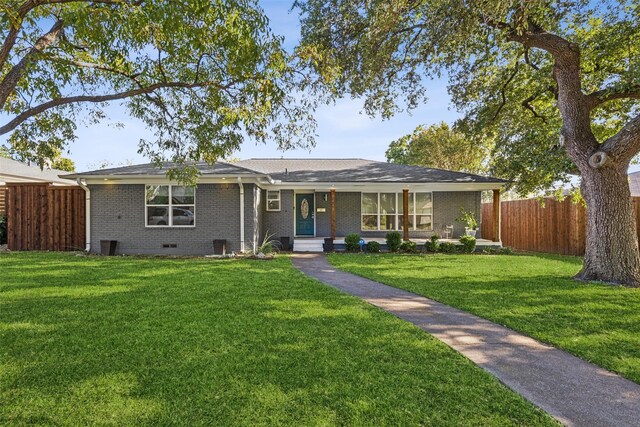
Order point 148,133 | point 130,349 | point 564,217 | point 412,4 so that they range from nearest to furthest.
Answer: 1. point 130,349
2. point 412,4
3. point 148,133
4. point 564,217

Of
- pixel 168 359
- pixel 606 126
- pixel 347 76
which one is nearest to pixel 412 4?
pixel 347 76

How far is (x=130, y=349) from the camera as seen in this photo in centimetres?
386

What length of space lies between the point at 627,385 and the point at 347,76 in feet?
26.8

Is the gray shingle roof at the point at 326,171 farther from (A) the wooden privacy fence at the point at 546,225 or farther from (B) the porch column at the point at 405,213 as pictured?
(A) the wooden privacy fence at the point at 546,225

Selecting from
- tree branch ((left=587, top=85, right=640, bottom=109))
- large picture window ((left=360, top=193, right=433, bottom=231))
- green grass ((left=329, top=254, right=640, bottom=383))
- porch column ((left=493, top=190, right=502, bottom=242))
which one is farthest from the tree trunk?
large picture window ((left=360, top=193, right=433, bottom=231))

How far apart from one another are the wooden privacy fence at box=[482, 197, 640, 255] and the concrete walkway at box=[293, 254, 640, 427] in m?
10.6

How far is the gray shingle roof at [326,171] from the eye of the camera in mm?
Answer: 12640

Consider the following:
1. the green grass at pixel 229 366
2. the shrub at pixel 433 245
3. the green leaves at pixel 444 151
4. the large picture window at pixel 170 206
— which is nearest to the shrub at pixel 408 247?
the shrub at pixel 433 245

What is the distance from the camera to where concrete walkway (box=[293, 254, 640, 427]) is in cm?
274

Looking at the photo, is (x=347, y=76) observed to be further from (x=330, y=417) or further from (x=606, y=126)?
A: (x=606, y=126)

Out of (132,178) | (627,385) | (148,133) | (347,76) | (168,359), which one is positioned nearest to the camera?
(627,385)

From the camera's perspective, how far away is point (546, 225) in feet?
48.1

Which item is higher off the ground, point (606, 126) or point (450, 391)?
point (606, 126)

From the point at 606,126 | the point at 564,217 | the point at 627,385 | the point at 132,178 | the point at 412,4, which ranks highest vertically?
the point at 412,4
